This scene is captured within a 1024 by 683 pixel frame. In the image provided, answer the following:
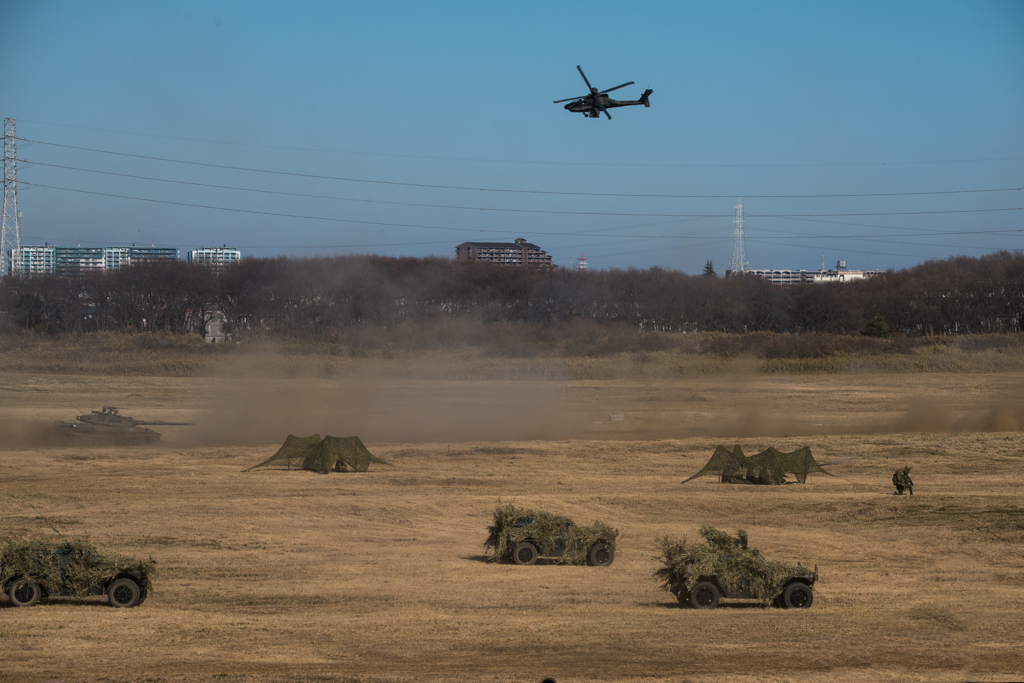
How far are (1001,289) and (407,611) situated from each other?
3186 inches

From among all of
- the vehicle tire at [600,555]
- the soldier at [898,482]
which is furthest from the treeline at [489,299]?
the vehicle tire at [600,555]

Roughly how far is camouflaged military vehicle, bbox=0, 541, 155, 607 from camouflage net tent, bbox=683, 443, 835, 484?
55.0ft

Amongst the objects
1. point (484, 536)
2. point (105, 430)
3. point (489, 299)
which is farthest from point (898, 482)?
point (489, 299)

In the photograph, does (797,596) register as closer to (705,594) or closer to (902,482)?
(705,594)

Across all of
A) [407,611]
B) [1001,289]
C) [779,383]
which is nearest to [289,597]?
[407,611]

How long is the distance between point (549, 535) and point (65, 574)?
836cm

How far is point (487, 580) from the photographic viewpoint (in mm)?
15414

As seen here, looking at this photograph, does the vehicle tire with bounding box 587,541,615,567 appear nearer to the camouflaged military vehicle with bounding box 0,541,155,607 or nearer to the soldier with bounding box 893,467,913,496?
the camouflaged military vehicle with bounding box 0,541,155,607

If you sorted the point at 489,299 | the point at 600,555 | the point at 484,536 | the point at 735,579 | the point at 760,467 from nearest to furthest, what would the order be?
1. the point at 735,579
2. the point at 600,555
3. the point at 484,536
4. the point at 760,467
5. the point at 489,299

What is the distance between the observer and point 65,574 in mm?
13078

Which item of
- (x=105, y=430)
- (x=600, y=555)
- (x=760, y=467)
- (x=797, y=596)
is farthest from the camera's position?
(x=105, y=430)

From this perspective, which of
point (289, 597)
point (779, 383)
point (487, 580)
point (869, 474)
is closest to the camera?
point (289, 597)

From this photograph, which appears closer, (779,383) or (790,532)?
(790,532)

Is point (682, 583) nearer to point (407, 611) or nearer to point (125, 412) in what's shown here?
point (407, 611)
